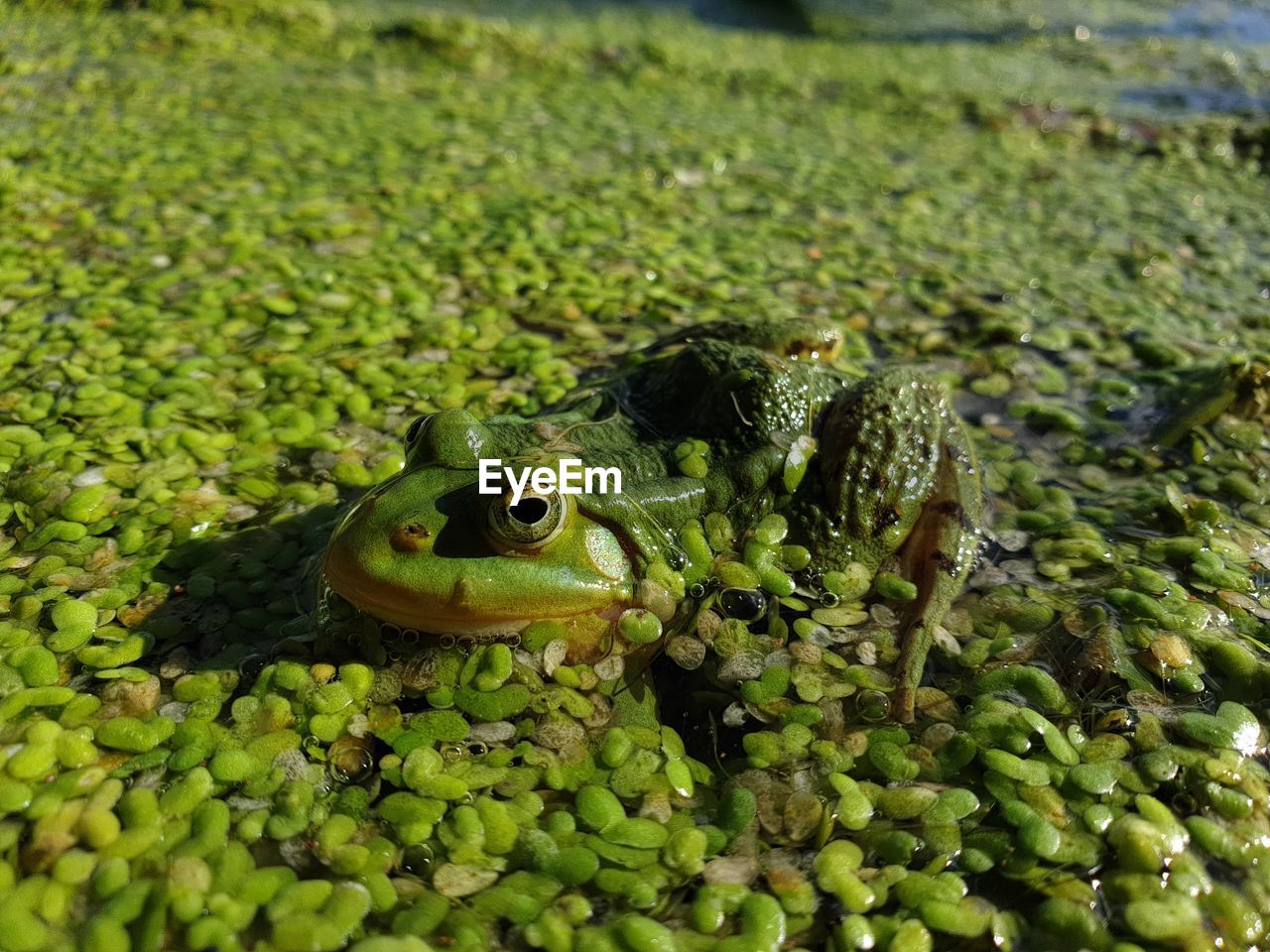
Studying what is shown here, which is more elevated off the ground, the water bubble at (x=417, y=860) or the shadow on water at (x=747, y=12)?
the shadow on water at (x=747, y=12)

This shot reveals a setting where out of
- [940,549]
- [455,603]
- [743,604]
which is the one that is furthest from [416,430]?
[940,549]

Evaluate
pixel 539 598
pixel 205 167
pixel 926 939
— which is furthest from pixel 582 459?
pixel 205 167

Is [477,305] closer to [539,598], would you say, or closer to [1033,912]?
[539,598]

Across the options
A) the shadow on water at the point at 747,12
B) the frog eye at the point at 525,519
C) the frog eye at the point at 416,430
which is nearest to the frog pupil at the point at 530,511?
the frog eye at the point at 525,519

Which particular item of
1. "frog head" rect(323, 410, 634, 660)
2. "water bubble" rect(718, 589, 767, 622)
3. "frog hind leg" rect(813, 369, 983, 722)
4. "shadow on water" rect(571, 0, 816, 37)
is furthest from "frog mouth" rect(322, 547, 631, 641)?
"shadow on water" rect(571, 0, 816, 37)

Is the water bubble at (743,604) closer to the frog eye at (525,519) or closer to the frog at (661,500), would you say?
the frog at (661,500)

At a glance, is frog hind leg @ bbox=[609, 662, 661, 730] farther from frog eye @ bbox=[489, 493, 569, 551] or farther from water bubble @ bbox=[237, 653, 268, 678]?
water bubble @ bbox=[237, 653, 268, 678]

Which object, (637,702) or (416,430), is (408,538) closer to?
(416,430)
